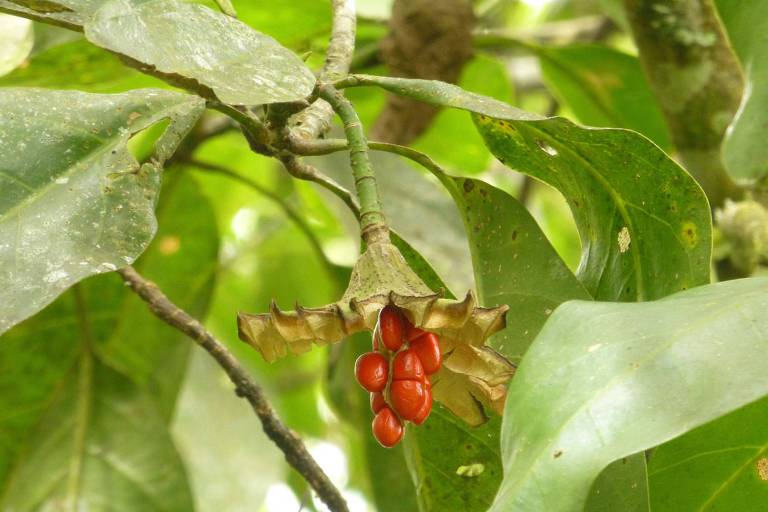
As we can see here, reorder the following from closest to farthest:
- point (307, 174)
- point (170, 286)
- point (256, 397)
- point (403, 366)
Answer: point (403, 366) < point (307, 174) < point (256, 397) < point (170, 286)

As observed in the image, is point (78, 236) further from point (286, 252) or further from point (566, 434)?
point (286, 252)

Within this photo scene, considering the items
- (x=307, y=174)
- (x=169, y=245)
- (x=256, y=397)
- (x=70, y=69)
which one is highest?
(x=307, y=174)

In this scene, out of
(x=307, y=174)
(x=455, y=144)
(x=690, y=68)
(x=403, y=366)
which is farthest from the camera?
(x=455, y=144)

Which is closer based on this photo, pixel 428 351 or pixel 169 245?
pixel 428 351

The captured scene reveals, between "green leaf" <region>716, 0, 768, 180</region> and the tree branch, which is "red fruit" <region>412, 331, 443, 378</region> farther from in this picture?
the tree branch

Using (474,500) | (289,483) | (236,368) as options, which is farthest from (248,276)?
(474,500)

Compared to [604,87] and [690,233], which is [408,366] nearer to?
[690,233]

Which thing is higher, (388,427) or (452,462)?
(388,427)

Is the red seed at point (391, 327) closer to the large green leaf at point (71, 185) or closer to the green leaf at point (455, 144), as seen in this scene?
the large green leaf at point (71, 185)

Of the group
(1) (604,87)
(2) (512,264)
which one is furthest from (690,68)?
(2) (512,264)
